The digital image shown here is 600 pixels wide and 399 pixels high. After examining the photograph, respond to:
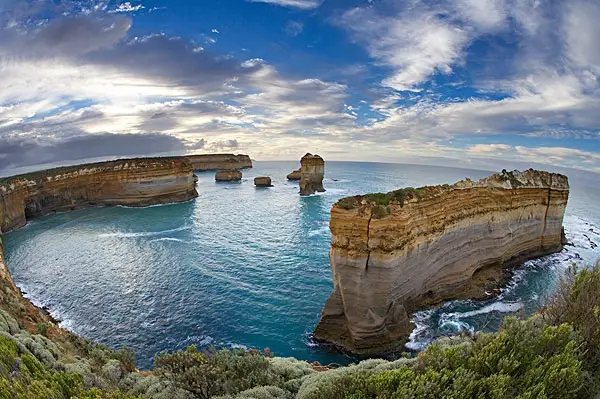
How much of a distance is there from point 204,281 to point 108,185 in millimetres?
44612

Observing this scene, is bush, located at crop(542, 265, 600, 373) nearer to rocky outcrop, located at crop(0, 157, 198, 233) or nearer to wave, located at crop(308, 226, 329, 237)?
wave, located at crop(308, 226, 329, 237)

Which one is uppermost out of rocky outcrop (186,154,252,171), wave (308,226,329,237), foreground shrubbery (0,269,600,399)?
rocky outcrop (186,154,252,171)

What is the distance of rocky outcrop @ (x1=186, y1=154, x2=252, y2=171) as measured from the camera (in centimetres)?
13644

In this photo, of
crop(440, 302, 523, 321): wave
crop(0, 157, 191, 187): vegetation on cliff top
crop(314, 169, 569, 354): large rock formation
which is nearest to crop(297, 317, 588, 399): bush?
crop(314, 169, 569, 354): large rock formation

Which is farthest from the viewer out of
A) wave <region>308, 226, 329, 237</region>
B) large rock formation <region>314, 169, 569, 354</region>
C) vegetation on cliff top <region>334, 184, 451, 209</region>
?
wave <region>308, 226, 329, 237</region>

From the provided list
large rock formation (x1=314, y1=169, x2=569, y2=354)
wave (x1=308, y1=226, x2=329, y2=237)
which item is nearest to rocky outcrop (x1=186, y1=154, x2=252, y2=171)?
wave (x1=308, y1=226, x2=329, y2=237)

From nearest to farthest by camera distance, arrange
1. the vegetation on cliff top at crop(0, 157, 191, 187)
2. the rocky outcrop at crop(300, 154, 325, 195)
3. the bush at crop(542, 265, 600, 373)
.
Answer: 1. the bush at crop(542, 265, 600, 373)
2. the vegetation on cliff top at crop(0, 157, 191, 187)
3. the rocky outcrop at crop(300, 154, 325, 195)

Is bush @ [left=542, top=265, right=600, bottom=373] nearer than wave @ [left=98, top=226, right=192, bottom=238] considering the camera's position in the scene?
Yes

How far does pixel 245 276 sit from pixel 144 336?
904 centimetres

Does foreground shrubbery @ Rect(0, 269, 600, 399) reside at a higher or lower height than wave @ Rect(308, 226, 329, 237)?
higher

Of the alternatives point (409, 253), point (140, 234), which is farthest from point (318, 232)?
point (140, 234)

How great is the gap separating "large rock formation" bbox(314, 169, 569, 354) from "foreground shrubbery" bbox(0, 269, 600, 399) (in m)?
8.33

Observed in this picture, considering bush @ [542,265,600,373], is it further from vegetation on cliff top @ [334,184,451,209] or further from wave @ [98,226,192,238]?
wave @ [98,226,192,238]

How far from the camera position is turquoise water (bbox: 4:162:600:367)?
19.6 meters
